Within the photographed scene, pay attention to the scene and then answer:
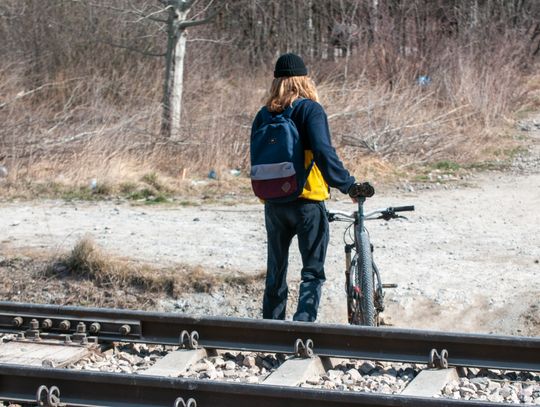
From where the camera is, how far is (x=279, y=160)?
20.2ft

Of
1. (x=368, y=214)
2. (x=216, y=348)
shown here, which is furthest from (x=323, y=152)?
(x=216, y=348)

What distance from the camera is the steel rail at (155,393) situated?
4.88 meters

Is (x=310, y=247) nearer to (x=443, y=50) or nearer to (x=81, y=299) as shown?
(x=81, y=299)

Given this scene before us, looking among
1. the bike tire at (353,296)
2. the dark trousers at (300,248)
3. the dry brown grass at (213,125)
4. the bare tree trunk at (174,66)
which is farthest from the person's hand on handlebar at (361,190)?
the bare tree trunk at (174,66)

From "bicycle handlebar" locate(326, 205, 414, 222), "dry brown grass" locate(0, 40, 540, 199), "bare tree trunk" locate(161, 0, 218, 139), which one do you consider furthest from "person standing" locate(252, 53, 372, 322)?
"bare tree trunk" locate(161, 0, 218, 139)

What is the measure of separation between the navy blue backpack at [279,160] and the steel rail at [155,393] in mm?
1565

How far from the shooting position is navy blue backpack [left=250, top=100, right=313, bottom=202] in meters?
6.17

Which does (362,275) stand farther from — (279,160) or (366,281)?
(279,160)

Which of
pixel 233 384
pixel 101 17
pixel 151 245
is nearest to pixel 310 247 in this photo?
pixel 233 384

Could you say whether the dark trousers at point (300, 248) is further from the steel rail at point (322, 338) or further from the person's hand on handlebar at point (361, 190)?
the steel rail at point (322, 338)

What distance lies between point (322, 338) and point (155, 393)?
4.17ft

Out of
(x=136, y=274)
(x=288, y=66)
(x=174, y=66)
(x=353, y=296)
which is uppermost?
(x=174, y=66)

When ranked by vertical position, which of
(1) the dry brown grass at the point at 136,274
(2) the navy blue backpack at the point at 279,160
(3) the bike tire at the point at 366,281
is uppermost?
(2) the navy blue backpack at the point at 279,160

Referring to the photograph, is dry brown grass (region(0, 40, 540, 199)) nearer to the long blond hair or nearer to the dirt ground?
the dirt ground
